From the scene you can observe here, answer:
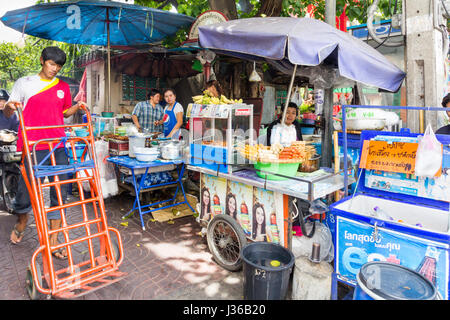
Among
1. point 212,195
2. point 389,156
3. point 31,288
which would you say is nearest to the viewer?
point 31,288

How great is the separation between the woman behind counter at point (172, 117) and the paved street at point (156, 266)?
1905mm

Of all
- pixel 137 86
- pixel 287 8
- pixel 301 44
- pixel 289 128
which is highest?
pixel 287 8

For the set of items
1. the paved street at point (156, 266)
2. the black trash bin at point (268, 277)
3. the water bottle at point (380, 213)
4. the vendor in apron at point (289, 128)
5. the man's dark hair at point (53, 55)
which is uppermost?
the man's dark hair at point (53, 55)

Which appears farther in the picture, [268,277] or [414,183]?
[414,183]

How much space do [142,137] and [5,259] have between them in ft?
7.84

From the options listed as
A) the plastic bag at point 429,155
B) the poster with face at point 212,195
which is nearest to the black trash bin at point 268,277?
the poster with face at point 212,195

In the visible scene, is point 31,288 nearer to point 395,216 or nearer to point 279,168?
point 279,168

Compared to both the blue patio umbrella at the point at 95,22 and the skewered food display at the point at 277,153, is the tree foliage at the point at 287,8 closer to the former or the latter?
the blue patio umbrella at the point at 95,22

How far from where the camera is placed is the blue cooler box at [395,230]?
2.25m

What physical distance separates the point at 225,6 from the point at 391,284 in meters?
6.79

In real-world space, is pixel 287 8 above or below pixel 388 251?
above

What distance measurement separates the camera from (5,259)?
11.8 feet

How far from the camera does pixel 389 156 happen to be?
2.90 meters

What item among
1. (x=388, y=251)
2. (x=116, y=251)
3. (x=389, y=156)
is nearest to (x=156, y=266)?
(x=116, y=251)
